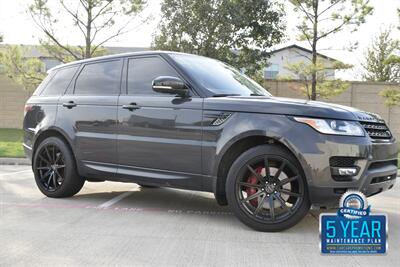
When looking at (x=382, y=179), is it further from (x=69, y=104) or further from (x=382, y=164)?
(x=69, y=104)

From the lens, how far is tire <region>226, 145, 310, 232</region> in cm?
464

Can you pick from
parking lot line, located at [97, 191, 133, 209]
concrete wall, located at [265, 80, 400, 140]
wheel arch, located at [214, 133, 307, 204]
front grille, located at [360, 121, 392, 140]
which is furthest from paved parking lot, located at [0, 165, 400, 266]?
concrete wall, located at [265, 80, 400, 140]

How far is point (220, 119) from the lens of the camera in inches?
195

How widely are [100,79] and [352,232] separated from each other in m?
3.91

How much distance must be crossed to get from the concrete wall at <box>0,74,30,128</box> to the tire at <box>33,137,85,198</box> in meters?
19.7

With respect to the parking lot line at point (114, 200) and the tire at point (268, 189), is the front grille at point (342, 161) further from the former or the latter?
the parking lot line at point (114, 200)

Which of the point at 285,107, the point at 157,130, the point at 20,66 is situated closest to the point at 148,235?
the point at 157,130

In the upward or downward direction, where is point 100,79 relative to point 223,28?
downward

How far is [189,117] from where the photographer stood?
514 centimetres

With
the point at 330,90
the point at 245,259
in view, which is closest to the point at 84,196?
the point at 245,259

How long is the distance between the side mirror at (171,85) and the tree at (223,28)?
14.3 m

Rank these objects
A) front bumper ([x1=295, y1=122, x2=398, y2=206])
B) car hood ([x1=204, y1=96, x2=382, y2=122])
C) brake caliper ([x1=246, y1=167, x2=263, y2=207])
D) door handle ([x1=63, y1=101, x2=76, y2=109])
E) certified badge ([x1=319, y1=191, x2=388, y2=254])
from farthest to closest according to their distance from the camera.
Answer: door handle ([x1=63, y1=101, x2=76, y2=109])
brake caliper ([x1=246, y1=167, x2=263, y2=207])
car hood ([x1=204, y1=96, x2=382, y2=122])
front bumper ([x1=295, y1=122, x2=398, y2=206])
certified badge ([x1=319, y1=191, x2=388, y2=254])

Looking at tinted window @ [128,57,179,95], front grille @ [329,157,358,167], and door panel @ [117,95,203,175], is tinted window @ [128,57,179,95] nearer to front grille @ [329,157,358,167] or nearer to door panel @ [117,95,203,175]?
door panel @ [117,95,203,175]

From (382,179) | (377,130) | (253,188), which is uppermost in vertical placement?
(377,130)
